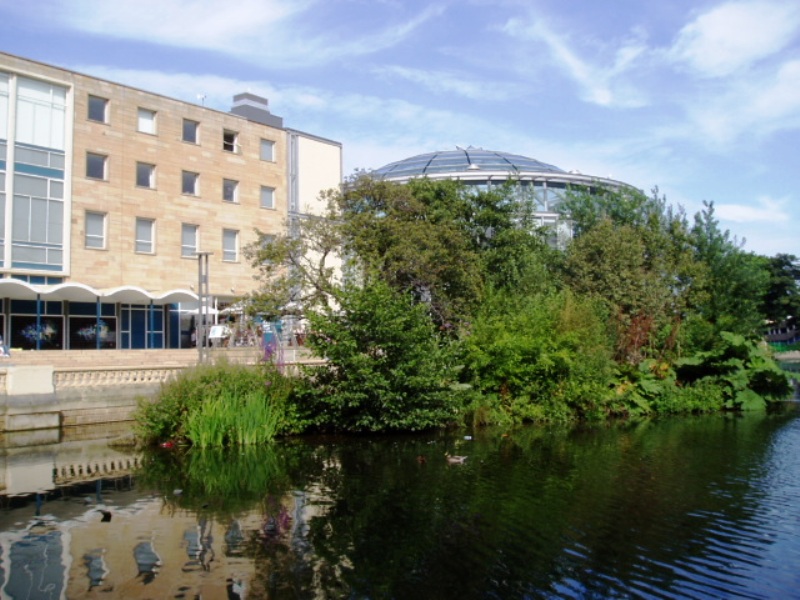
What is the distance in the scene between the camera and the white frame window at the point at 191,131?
39906mm

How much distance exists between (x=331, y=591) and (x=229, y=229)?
34540 mm

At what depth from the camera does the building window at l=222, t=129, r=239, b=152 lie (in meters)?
41.8

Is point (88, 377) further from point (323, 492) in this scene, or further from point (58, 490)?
point (323, 492)

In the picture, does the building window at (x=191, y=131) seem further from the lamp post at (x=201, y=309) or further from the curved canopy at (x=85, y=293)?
the lamp post at (x=201, y=309)

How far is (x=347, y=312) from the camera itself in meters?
21.2

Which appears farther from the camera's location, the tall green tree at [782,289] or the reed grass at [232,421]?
the tall green tree at [782,289]

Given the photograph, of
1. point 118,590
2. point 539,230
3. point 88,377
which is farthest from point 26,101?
point 118,590

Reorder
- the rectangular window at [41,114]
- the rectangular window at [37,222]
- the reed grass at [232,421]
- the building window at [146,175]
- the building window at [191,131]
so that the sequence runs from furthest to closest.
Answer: the building window at [191,131], the building window at [146,175], the rectangular window at [41,114], the rectangular window at [37,222], the reed grass at [232,421]

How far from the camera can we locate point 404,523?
1138cm

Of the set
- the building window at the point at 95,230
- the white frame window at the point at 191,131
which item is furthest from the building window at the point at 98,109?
the building window at the point at 95,230

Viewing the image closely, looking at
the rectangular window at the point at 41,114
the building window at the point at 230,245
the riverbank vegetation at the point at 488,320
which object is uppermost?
the rectangular window at the point at 41,114

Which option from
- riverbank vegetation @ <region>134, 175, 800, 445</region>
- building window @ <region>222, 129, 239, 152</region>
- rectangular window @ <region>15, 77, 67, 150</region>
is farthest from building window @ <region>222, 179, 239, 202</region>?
rectangular window @ <region>15, 77, 67, 150</region>

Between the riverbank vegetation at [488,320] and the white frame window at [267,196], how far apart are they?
7764 mm

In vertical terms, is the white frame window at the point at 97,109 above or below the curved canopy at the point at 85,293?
above
